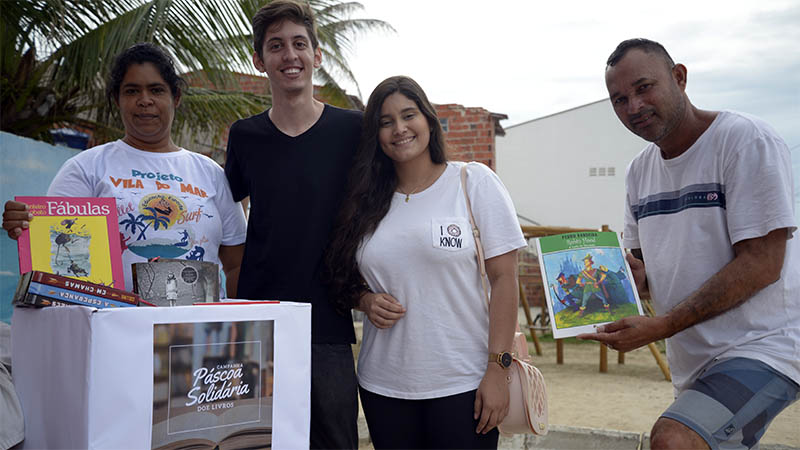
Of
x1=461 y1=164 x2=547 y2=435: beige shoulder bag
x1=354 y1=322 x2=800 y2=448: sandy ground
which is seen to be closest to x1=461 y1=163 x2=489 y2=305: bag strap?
x1=461 y1=164 x2=547 y2=435: beige shoulder bag

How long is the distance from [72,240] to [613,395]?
238 inches

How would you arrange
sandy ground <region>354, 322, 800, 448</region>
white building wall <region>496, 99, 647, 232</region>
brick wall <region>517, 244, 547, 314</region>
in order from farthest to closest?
white building wall <region>496, 99, 647, 232</region>
brick wall <region>517, 244, 547, 314</region>
sandy ground <region>354, 322, 800, 448</region>

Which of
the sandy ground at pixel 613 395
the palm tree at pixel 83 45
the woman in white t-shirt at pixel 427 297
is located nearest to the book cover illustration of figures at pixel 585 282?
the woman in white t-shirt at pixel 427 297

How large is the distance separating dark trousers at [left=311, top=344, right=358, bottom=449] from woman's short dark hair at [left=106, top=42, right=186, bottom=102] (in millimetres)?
1091

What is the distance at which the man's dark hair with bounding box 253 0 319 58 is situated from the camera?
223 centimetres

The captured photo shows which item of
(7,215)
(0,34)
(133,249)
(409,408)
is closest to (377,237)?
(409,408)

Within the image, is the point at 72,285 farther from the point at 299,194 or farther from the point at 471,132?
the point at 471,132

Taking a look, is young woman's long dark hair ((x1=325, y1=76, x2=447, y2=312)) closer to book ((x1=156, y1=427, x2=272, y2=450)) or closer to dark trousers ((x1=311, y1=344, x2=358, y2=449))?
dark trousers ((x1=311, y1=344, x2=358, y2=449))

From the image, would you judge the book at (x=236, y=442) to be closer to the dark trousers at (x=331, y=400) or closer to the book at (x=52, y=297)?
the book at (x=52, y=297)

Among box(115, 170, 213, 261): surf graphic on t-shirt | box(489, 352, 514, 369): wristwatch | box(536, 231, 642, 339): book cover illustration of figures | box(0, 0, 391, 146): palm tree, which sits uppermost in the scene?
box(0, 0, 391, 146): palm tree

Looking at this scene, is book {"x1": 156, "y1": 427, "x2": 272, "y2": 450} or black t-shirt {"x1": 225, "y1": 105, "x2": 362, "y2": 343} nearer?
book {"x1": 156, "y1": 427, "x2": 272, "y2": 450}

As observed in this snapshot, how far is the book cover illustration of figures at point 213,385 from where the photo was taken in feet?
4.30

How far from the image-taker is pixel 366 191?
2205mm

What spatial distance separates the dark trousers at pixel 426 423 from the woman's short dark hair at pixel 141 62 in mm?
1328
